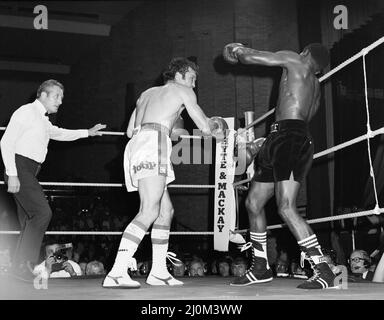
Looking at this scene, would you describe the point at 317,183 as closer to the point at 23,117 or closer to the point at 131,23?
the point at 23,117

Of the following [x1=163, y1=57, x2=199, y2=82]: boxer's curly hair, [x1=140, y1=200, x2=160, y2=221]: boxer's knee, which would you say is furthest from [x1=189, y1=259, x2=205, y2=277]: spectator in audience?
[x1=163, y1=57, x2=199, y2=82]: boxer's curly hair

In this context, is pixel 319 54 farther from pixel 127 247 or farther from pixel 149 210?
pixel 127 247

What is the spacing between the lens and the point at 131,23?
835 centimetres

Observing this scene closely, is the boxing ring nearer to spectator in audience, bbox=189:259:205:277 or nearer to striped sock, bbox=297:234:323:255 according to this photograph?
striped sock, bbox=297:234:323:255

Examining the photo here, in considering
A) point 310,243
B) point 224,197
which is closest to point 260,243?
point 310,243

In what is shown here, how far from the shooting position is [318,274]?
2.17m

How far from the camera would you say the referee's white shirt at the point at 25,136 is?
8.46ft

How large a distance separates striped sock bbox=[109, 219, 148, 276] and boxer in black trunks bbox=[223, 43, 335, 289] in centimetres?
63

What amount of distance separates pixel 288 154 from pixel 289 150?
2cm

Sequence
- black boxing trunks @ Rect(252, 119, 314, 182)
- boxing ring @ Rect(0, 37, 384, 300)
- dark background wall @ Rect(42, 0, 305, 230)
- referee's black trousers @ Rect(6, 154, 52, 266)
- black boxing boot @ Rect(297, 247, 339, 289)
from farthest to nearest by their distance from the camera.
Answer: dark background wall @ Rect(42, 0, 305, 230)
referee's black trousers @ Rect(6, 154, 52, 266)
black boxing trunks @ Rect(252, 119, 314, 182)
black boxing boot @ Rect(297, 247, 339, 289)
boxing ring @ Rect(0, 37, 384, 300)

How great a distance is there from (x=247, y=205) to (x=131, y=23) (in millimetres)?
6530

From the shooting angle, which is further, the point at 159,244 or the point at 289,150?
the point at 159,244

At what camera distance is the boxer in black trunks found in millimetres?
2279
